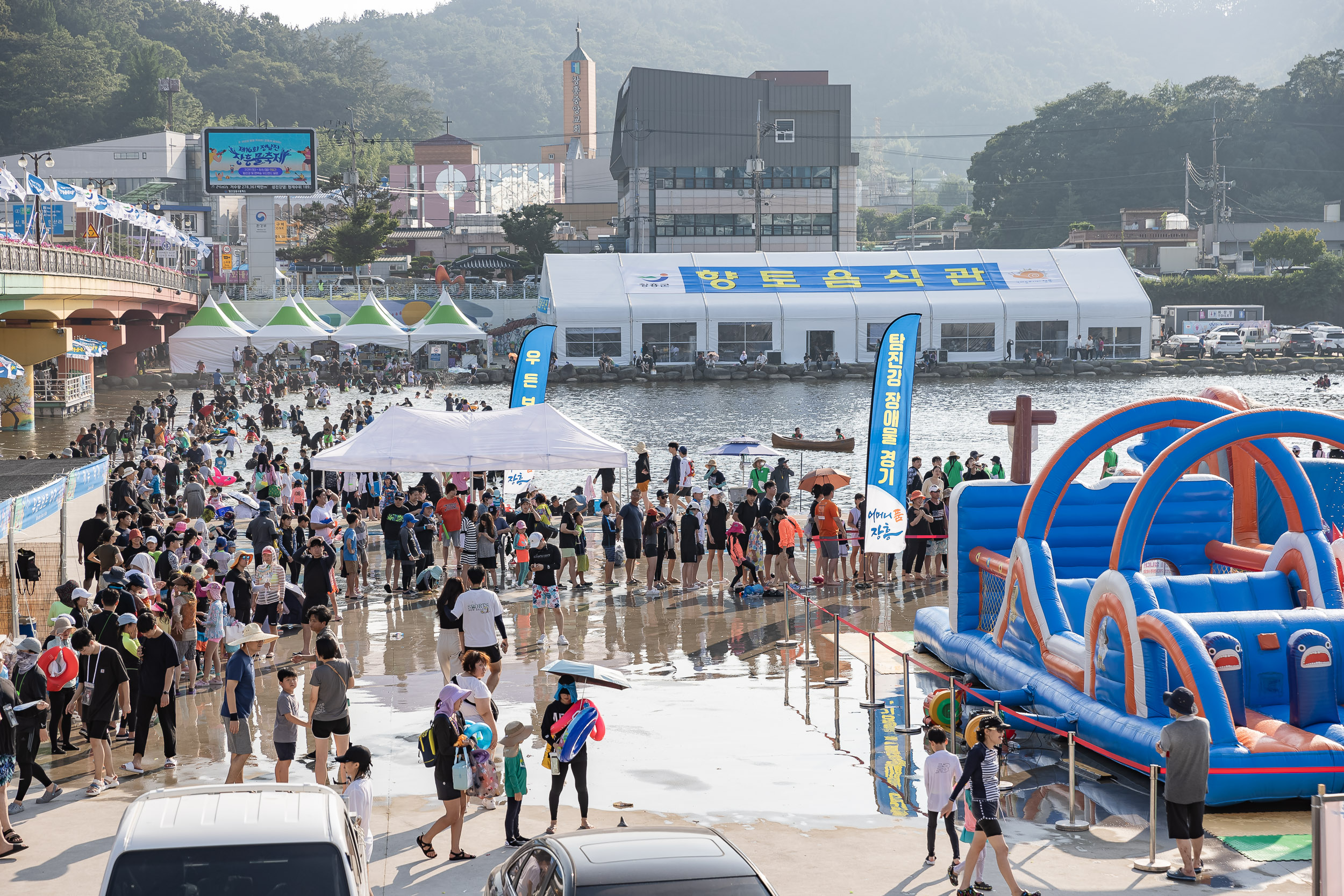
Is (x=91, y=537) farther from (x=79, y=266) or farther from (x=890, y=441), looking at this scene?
(x=79, y=266)

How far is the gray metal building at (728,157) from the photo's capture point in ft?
264

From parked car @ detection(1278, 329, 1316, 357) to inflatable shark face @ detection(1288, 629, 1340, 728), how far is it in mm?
67381

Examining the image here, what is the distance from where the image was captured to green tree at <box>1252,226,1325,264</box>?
8856 centimetres

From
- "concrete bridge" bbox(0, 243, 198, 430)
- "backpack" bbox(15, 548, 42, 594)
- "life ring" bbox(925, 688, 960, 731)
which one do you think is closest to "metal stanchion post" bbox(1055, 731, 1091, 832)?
"life ring" bbox(925, 688, 960, 731)

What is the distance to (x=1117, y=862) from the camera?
9.08 metres

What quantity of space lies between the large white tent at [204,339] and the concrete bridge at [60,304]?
8.94ft

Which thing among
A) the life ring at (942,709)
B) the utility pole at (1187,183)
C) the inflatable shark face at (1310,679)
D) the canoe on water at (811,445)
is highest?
the utility pole at (1187,183)

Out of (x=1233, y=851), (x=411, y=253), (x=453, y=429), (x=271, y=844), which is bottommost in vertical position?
(x=1233, y=851)

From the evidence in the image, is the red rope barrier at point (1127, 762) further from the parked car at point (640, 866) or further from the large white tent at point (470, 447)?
the large white tent at point (470, 447)

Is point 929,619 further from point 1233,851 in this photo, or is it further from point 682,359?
point 682,359

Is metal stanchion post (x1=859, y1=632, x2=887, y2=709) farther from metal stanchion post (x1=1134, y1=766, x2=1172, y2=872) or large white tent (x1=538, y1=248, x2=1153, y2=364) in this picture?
large white tent (x1=538, y1=248, x2=1153, y2=364)

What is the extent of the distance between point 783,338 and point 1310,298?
1751 inches

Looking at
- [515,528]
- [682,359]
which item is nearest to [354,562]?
[515,528]

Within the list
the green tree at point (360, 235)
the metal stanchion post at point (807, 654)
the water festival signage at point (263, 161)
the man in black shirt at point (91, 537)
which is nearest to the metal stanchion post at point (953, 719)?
the metal stanchion post at point (807, 654)
